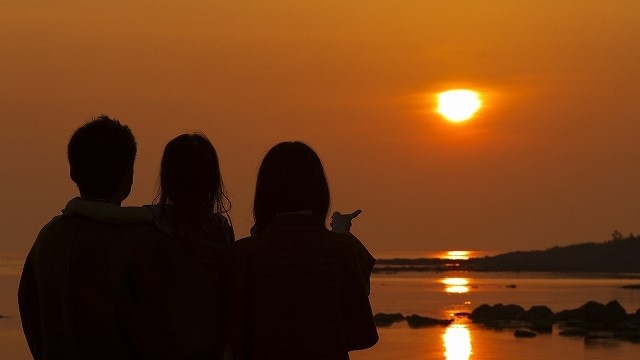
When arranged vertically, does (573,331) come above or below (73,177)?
above

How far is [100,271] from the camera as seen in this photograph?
387 centimetres

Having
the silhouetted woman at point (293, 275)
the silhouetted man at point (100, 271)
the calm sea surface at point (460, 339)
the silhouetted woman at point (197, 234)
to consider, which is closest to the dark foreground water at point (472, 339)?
the calm sea surface at point (460, 339)

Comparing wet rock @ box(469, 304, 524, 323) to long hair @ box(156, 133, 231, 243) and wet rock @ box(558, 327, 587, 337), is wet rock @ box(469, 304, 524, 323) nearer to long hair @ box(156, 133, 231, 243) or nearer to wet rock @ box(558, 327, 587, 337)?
wet rock @ box(558, 327, 587, 337)

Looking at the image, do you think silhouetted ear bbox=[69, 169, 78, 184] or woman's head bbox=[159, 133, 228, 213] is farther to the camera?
woman's head bbox=[159, 133, 228, 213]

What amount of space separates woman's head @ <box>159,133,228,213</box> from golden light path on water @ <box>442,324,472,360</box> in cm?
2804

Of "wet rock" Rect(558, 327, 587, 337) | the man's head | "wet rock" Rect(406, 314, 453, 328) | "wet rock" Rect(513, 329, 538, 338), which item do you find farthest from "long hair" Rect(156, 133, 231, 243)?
"wet rock" Rect(406, 314, 453, 328)

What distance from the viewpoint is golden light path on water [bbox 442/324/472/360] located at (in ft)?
108

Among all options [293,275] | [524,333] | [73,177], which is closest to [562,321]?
[524,333]

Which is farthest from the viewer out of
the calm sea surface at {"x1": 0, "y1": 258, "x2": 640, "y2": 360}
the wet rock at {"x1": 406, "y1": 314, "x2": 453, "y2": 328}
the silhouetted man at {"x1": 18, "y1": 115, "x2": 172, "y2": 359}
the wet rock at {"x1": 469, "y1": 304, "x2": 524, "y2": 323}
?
the wet rock at {"x1": 469, "y1": 304, "x2": 524, "y2": 323}

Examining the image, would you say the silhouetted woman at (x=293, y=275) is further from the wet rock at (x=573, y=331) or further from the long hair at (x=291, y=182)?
the wet rock at (x=573, y=331)

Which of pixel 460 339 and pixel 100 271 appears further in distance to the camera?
pixel 460 339

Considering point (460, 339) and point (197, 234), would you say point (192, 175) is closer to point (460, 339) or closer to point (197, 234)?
point (197, 234)

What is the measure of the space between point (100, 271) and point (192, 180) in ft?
2.31

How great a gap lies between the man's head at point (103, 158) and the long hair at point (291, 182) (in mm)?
693
